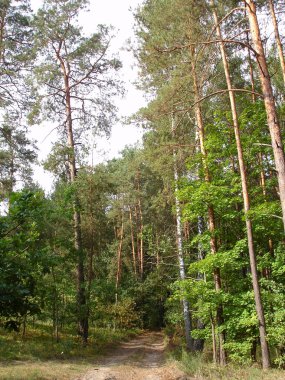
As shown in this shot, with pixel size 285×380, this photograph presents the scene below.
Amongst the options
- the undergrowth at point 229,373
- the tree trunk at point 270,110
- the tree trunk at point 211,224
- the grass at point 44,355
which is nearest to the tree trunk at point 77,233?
the grass at point 44,355

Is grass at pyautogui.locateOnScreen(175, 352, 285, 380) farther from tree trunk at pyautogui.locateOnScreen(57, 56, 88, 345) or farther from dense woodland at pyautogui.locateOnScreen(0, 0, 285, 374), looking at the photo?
tree trunk at pyautogui.locateOnScreen(57, 56, 88, 345)

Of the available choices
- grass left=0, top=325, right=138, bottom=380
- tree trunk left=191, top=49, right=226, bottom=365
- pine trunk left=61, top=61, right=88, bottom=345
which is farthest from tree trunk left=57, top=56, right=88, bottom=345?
tree trunk left=191, top=49, right=226, bottom=365

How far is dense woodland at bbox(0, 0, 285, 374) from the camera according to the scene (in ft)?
29.4

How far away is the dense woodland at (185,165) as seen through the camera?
8.97 m

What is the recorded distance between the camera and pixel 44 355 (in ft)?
44.4

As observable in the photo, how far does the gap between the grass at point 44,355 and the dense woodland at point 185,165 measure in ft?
3.93

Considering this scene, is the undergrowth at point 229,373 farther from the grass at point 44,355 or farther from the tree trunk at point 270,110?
the tree trunk at point 270,110

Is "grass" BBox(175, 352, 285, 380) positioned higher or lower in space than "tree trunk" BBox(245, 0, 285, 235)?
lower

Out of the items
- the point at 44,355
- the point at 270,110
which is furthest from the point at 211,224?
the point at 44,355

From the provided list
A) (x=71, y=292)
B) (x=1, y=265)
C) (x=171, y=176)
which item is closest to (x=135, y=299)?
(x=71, y=292)

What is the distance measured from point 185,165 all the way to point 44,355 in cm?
907

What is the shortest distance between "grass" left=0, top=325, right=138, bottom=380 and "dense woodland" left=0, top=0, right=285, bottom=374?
1.20 m

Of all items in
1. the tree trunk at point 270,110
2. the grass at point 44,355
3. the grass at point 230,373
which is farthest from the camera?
the grass at point 44,355

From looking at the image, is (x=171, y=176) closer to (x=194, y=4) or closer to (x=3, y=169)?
(x=194, y=4)
